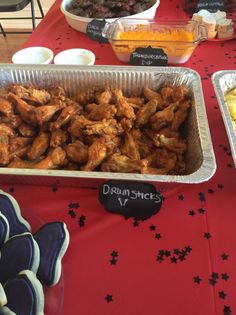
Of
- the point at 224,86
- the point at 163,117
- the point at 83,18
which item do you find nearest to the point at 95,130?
the point at 163,117

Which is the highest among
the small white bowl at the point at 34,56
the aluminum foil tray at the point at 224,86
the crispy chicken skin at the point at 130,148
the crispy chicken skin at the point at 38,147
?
the aluminum foil tray at the point at 224,86

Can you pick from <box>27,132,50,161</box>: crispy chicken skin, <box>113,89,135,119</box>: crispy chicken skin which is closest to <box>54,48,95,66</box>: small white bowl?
<box>113,89,135,119</box>: crispy chicken skin

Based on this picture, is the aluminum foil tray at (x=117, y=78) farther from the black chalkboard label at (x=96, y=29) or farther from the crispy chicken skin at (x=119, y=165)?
the black chalkboard label at (x=96, y=29)

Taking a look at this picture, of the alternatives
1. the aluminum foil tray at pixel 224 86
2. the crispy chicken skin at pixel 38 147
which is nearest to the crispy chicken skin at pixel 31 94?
the crispy chicken skin at pixel 38 147

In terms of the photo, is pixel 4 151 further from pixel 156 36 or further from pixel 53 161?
pixel 156 36

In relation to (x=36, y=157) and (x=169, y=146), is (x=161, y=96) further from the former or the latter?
(x=36, y=157)
